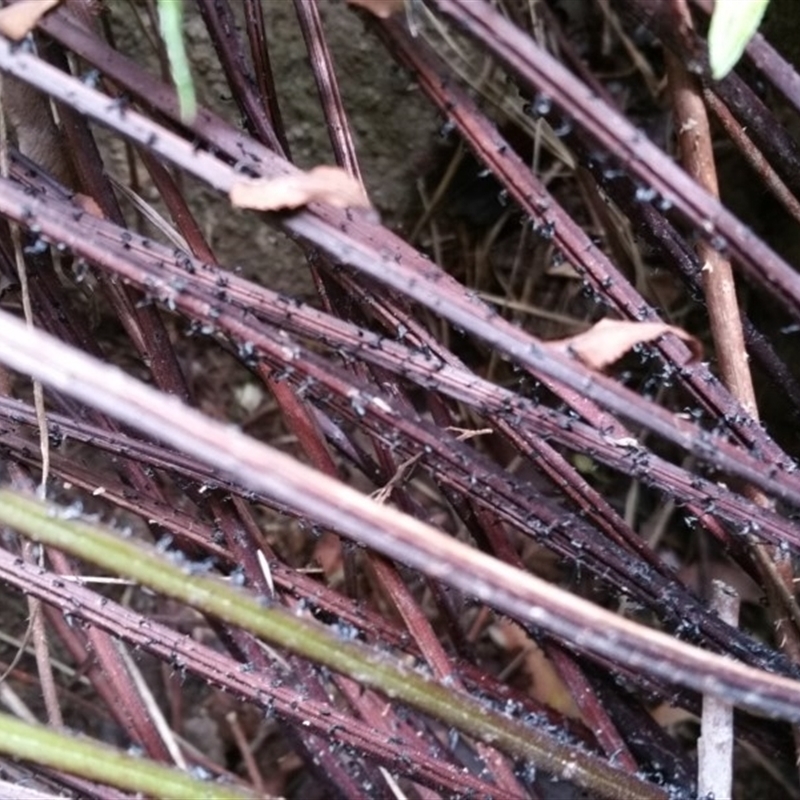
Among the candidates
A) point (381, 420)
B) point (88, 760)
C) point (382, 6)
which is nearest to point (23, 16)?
point (382, 6)

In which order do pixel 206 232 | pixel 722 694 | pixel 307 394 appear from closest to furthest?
pixel 722 694 < pixel 307 394 < pixel 206 232

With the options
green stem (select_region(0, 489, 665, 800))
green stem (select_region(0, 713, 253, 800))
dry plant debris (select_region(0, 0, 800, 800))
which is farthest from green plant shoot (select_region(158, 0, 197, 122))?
green stem (select_region(0, 713, 253, 800))

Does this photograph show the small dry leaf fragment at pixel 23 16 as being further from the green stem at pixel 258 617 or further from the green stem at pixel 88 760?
the green stem at pixel 88 760

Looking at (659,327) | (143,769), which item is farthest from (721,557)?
(143,769)

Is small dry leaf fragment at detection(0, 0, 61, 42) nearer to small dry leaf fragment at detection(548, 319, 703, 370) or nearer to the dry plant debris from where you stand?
the dry plant debris

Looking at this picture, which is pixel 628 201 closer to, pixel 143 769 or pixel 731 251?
pixel 731 251

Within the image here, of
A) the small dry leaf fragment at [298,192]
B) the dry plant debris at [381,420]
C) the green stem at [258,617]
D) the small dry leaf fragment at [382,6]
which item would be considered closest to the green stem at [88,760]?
the dry plant debris at [381,420]
